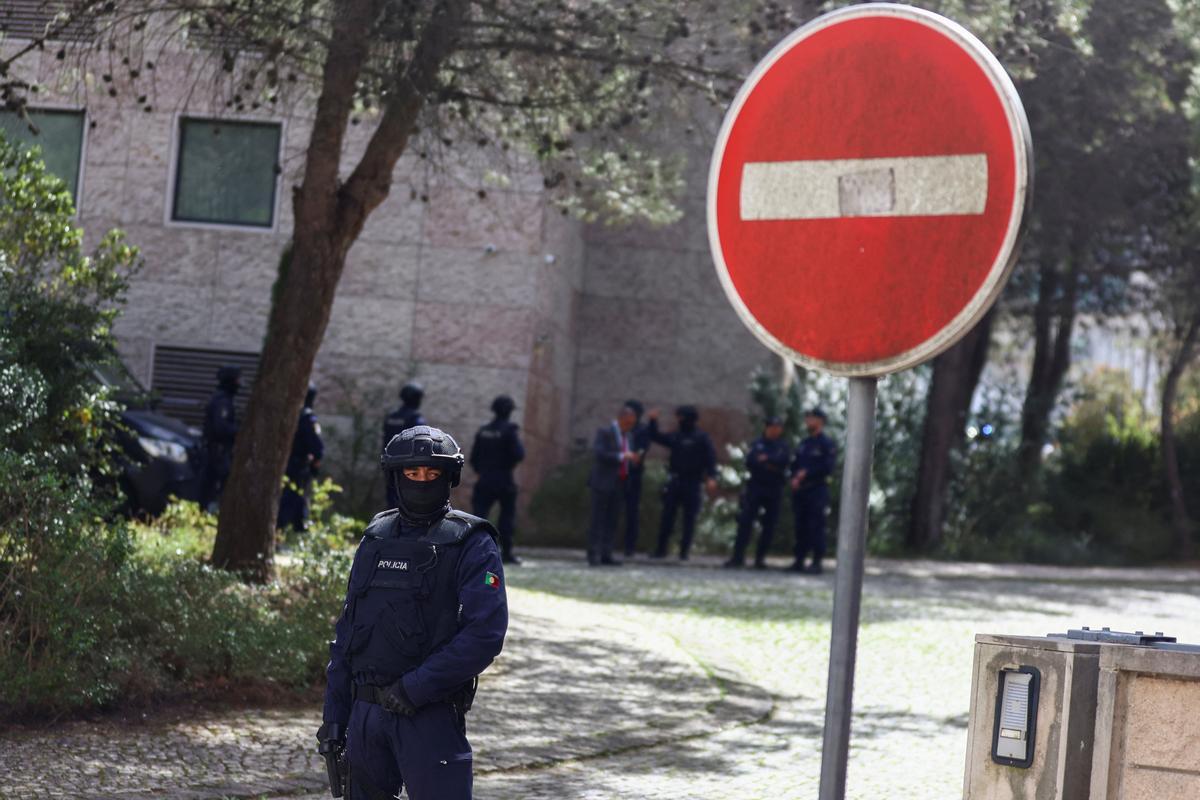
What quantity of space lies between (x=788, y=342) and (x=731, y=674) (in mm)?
7563

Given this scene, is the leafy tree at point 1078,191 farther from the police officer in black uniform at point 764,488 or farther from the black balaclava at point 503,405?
the black balaclava at point 503,405

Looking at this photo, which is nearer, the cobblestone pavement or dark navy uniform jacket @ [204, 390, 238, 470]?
the cobblestone pavement

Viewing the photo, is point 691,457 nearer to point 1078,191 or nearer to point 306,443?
point 306,443

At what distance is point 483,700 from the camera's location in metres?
8.95

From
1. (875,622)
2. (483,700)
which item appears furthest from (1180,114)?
(483,700)

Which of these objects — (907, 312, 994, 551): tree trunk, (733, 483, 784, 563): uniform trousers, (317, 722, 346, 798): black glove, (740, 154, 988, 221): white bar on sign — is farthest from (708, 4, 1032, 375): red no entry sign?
(907, 312, 994, 551): tree trunk

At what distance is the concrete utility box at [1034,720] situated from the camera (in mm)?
3529

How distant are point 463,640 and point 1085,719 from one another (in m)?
1.63

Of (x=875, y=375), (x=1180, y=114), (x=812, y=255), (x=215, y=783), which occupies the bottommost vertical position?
(x=215, y=783)

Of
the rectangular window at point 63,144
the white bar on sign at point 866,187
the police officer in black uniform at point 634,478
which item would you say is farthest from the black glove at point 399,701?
the rectangular window at point 63,144

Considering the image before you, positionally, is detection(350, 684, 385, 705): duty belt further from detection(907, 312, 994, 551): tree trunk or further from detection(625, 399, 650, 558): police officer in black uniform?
detection(907, 312, 994, 551): tree trunk

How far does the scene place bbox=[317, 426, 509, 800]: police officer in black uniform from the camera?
174 inches

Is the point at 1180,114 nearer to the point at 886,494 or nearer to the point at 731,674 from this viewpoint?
the point at 886,494

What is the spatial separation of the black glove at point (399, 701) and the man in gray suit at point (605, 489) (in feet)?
46.0
